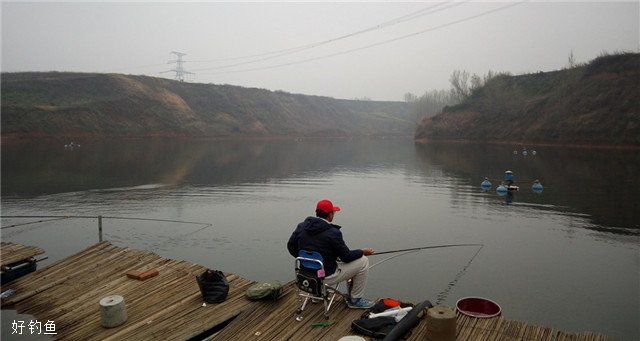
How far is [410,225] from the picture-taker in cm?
1844

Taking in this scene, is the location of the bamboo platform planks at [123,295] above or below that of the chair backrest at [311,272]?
below

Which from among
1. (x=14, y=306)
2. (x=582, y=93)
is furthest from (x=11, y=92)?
(x=582, y=93)

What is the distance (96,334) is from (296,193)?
19743mm

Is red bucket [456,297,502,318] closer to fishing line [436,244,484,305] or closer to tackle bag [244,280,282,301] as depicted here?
fishing line [436,244,484,305]

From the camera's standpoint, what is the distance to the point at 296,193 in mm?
26984

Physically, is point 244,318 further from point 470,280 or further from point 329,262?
point 470,280

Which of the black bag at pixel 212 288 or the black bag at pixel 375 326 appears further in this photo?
the black bag at pixel 212 288

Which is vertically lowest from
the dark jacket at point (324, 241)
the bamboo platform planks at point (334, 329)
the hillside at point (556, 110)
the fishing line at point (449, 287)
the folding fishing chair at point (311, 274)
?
the fishing line at point (449, 287)

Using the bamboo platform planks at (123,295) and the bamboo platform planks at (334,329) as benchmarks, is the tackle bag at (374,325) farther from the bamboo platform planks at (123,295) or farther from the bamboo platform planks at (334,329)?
the bamboo platform planks at (123,295)

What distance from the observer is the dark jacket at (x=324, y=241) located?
7.06 m

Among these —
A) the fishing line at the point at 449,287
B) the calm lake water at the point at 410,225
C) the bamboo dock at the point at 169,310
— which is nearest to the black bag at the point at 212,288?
the bamboo dock at the point at 169,310

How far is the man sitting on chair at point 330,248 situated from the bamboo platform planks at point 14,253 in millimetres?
8736

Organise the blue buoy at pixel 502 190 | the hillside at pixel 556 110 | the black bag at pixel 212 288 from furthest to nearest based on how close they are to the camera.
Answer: the hillside at pixel 556 110 → the blue buoy at pixel 502 190 → the black bag at pixel 212 288

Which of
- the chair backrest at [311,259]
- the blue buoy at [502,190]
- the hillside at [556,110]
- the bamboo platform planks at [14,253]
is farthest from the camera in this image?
the hillside at [556,110]
